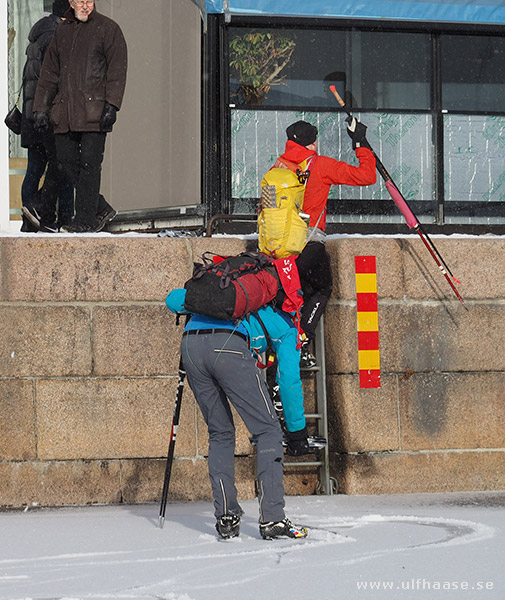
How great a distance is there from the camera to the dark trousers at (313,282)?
870 cm

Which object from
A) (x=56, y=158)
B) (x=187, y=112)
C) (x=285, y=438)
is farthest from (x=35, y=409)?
(x=187, y=112)

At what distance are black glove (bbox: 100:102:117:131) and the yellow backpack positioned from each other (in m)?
1.82

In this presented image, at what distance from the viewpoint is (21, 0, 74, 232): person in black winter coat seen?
33.7 ft

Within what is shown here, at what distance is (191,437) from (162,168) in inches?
157

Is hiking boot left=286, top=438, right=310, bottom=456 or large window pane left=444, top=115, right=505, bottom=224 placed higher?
large window pane left=444, top=115, right=505, bottom=224

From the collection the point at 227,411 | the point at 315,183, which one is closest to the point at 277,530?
the point at 227,411

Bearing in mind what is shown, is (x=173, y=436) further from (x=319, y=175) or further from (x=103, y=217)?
(x=103, y=217)

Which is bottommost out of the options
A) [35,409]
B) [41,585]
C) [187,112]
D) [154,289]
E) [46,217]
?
[41,585]

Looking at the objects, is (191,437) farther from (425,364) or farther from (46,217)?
(46,217)

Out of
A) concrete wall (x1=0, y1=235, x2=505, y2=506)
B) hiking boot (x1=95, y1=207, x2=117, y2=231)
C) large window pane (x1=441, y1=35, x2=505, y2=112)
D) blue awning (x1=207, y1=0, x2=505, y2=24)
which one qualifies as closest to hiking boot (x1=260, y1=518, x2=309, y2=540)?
concrete wall (x1=0, y1=235, x2=505, y2=506)

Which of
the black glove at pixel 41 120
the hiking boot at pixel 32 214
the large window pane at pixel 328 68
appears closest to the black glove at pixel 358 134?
the black glove at pixel 41 120

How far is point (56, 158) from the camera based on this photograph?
10211 millimetres

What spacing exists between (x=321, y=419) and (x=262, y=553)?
259cm

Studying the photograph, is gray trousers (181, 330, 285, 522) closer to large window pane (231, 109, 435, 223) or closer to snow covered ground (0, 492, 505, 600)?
snow covered ground (0, 492, 505, 600)
